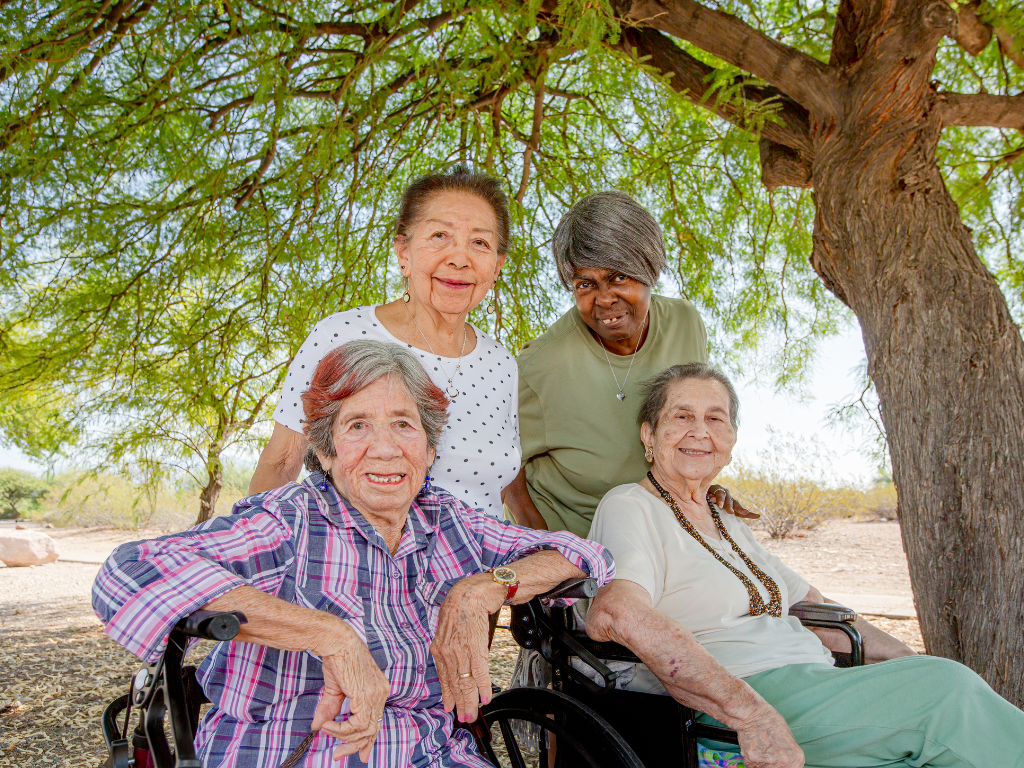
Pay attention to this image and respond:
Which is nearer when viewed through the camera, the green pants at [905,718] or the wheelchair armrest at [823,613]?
the green pants at [905,718]

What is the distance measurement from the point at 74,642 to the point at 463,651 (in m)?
4.60

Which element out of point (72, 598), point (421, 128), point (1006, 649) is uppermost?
point (421, 128)

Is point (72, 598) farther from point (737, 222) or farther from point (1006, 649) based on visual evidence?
point (1006, 649)

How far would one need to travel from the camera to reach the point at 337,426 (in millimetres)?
1733

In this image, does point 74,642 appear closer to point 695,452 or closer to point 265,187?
point 265,187

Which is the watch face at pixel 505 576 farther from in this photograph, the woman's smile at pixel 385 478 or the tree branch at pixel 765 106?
the tree branch at pixel 765 106

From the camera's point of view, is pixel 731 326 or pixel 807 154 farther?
pixel 731 326

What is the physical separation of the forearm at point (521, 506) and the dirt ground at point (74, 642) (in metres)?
1.90

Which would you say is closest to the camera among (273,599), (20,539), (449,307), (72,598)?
(273,599)

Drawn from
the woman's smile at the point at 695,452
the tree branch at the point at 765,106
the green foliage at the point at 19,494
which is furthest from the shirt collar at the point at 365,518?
the green foliage at the point at 19,494

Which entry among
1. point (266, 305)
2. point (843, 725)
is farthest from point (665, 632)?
point (266, 305)

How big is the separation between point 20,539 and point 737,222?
8.64 meters

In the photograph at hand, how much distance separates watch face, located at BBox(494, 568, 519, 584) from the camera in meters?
1.65

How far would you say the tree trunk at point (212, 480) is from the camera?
446cm
